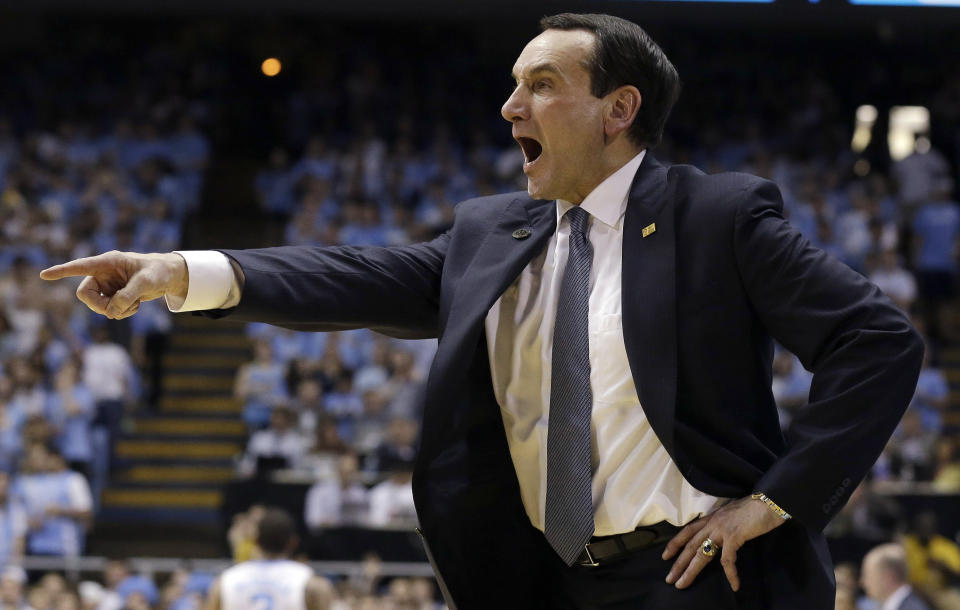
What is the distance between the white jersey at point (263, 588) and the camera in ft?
17.9

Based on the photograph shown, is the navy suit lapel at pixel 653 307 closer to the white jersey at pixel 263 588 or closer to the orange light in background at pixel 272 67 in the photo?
the white jersey at pixel 263 588

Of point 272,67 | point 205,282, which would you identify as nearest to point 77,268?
point 205,282

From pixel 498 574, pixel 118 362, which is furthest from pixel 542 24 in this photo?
pixel 118 362

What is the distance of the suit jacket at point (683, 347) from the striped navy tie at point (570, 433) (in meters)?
0.11

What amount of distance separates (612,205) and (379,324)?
0.52 m

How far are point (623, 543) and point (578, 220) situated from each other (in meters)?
0.63

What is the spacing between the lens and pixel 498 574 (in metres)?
2.54

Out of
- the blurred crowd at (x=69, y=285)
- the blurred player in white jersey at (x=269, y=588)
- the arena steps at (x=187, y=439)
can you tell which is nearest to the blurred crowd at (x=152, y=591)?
the blurred crowd at (x=69, y=285)

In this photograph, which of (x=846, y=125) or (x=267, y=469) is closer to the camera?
(x=267, y=469)

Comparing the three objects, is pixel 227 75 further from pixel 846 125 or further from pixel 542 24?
pixel 542 24

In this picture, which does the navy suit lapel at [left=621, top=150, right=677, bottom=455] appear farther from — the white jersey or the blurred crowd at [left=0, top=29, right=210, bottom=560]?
the blurred crowd at [left=0, top=29, right=210, bottom=560]

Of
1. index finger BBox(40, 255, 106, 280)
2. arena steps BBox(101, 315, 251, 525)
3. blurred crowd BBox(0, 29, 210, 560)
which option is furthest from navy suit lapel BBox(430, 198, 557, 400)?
arena steps BBox(101, 315, 251, 525)

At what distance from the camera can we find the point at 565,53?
254 centimetres

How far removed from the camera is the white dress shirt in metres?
2.39
